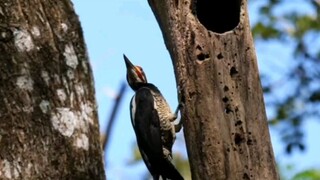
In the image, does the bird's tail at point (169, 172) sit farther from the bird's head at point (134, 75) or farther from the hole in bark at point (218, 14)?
the bird's head at point (134, 75)

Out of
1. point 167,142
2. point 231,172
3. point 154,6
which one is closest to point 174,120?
point 167,142

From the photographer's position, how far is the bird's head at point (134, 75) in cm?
563

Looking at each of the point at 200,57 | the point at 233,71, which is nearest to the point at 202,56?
the point at 200,57

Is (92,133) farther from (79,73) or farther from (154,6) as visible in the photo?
(154,6)

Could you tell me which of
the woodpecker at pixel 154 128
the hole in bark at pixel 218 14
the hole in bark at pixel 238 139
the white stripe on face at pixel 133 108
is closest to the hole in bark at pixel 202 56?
the hole in bark at pixel 218 14

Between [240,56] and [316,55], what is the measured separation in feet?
16.6

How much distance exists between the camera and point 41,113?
391 centimetres

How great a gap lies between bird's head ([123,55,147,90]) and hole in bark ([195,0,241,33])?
120 centimetres

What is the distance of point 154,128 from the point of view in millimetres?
4895

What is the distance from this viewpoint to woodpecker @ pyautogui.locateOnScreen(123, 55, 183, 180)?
473 centimetres

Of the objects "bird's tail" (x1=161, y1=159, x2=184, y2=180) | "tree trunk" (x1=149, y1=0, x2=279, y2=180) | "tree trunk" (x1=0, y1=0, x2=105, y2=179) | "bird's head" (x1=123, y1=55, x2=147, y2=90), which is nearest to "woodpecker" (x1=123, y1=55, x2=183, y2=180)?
"bird's tail" (x1=161, y1=159, x2=184, y2=180)

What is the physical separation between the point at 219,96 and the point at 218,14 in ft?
1.84

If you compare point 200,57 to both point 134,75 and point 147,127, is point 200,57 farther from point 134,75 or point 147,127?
point 134,75

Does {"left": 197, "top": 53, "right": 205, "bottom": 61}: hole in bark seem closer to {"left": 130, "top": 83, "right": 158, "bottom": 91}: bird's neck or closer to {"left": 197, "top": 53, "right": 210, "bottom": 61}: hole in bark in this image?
{"left": 197, "top": 53, "right": 210, "bottom": 61}: hole in bark
